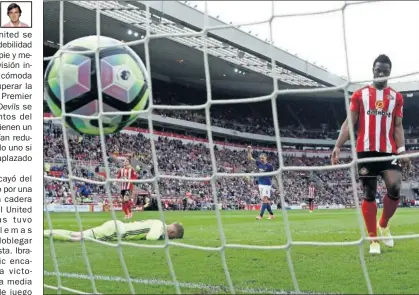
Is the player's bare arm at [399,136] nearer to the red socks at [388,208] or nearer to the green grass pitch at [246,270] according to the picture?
the red socks at [388,208]

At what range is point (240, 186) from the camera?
19656 millimetres

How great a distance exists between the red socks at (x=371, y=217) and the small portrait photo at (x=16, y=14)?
2.55m

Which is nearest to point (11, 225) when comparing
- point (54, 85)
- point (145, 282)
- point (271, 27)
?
point (145, 282)

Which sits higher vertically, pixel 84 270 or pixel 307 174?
pixel 307 174

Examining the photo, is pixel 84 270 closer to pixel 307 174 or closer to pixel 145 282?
pixel 145 282

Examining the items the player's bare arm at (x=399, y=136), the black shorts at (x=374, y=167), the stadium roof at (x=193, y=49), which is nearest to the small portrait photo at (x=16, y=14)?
the black shorts at (x=374, y=167)

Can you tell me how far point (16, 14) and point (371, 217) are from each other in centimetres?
266

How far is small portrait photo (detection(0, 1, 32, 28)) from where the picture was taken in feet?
9.20

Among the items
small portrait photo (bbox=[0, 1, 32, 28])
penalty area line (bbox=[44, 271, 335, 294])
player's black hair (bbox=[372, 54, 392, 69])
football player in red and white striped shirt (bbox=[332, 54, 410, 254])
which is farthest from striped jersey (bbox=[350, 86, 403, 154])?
small portrait photo (bbox=[0, 1, 32, 28])

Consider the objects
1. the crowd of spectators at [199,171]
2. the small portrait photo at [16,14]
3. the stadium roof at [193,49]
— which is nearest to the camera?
the small portrait photo at [16,14]

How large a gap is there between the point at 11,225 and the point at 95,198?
11875 mm

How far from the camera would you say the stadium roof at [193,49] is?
11406 mm

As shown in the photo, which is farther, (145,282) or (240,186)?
(240,186)

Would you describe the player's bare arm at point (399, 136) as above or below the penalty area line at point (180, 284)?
above
